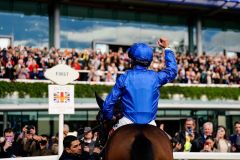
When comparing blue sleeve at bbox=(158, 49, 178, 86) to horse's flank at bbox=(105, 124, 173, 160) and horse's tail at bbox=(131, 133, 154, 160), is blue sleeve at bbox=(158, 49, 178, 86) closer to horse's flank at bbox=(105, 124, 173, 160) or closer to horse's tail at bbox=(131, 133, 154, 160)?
horse's flank at bbox=(105, 124, 173, 160)

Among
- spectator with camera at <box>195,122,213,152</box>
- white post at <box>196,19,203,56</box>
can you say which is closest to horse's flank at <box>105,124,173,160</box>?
spectator with camera at <box>195,122,213,152</box>

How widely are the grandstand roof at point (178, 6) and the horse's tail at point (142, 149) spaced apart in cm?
1975

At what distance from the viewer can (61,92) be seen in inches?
291

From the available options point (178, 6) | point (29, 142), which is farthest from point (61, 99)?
point (178, 6)

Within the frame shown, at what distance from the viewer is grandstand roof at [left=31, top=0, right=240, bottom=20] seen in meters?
24.0

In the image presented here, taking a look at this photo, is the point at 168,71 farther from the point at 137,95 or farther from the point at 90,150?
the point at 90,150

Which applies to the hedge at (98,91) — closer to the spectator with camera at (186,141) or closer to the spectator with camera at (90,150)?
the spectator with camera at (90,150)

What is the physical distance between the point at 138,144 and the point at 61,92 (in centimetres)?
372

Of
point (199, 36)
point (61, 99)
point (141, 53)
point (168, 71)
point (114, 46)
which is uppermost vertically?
point (199, 36)

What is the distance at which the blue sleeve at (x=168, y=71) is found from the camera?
4.39 meters

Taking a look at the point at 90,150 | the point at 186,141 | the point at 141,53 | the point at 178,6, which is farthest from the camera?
the point at 178,6

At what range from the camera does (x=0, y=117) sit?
14.9 metres

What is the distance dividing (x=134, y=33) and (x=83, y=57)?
7825 millimetres

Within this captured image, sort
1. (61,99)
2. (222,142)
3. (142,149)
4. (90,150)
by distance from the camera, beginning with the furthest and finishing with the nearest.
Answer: (222,142) → (61,99) → (90,150) → (142,149)
